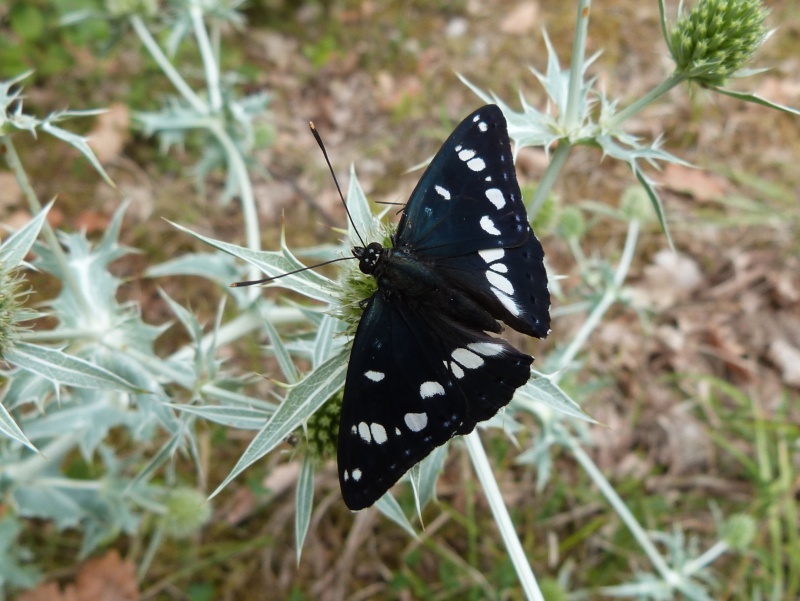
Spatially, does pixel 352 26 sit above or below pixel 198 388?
above

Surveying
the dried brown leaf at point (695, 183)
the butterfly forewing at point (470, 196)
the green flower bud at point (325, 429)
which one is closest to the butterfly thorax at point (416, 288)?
the butterfly forewing at point (470, 196)

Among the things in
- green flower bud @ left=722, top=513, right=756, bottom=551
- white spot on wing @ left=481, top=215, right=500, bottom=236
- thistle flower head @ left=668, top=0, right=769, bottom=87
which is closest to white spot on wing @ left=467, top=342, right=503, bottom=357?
white spot on wing @ left=481, top=215, right=500, bottom=236

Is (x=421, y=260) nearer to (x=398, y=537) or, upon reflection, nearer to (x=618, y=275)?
(x=618, y=275)

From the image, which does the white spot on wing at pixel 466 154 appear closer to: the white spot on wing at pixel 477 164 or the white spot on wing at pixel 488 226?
the white spot on wing at pixel 477 164

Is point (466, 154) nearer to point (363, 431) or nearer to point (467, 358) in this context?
point (467, 358)

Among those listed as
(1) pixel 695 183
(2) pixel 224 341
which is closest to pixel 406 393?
(2) pixel 224 341

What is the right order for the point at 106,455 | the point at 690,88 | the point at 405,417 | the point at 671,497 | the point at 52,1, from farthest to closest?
the point at 52,1, the point at 671,497, the point at 106,455, the point at 690,88, the point at 405,417

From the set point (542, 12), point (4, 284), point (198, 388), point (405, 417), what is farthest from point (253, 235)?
point (542, 12)
